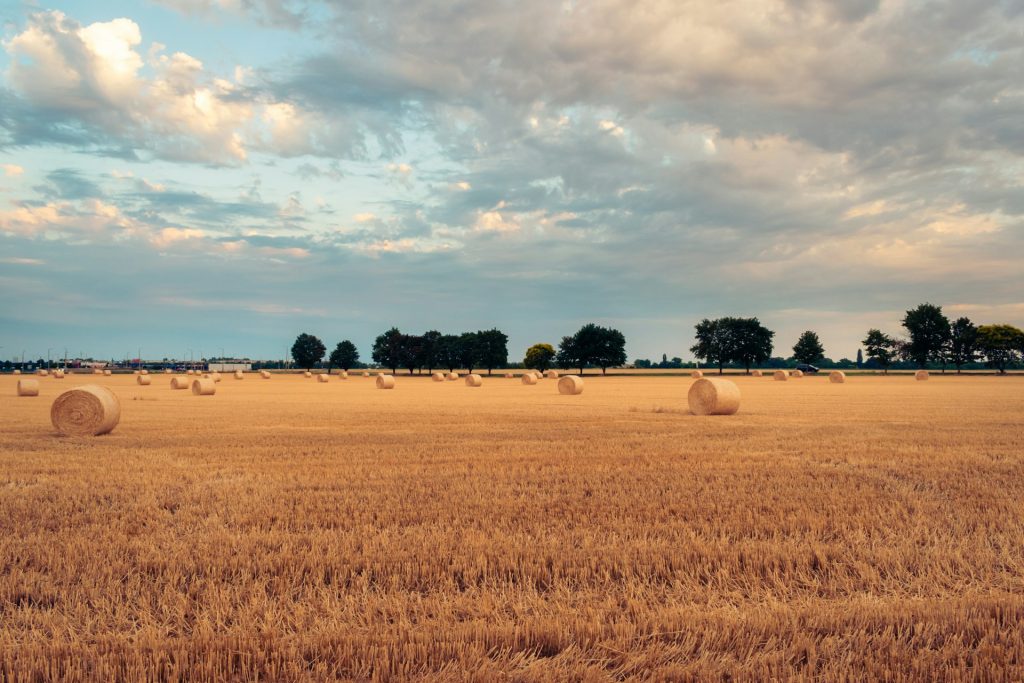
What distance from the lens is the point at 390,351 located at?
438ft

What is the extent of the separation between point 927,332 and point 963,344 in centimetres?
525

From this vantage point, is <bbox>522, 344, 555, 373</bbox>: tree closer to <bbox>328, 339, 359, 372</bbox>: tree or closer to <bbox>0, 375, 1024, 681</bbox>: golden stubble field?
<bbox>328, 339, 359, 372</bbox>: tree

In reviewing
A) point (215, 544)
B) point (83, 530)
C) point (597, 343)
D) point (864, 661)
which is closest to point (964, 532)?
point (864, 661)

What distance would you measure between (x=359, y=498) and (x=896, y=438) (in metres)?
13.1

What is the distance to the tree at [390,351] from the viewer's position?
434 ft

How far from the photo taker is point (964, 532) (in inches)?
316

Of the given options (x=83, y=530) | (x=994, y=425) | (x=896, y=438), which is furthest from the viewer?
(x=994, y=425)

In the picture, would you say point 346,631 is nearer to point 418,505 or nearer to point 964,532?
point 418,505

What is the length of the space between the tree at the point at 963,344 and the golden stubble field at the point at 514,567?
382 feet

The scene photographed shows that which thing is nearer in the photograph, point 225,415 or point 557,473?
point 557,473

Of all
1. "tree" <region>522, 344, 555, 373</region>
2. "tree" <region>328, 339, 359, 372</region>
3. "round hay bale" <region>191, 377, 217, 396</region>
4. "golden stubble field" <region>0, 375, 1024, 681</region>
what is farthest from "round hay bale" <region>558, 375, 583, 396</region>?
"tree" <region>328, 339, 359, 372</region>

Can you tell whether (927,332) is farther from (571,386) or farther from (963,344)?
(571,386)

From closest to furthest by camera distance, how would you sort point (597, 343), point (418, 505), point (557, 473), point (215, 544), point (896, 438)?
point (215, 544) < point (418, 505) < point (557, 473) < point (896, 438) < point (597, 343)

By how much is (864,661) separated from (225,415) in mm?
24025
